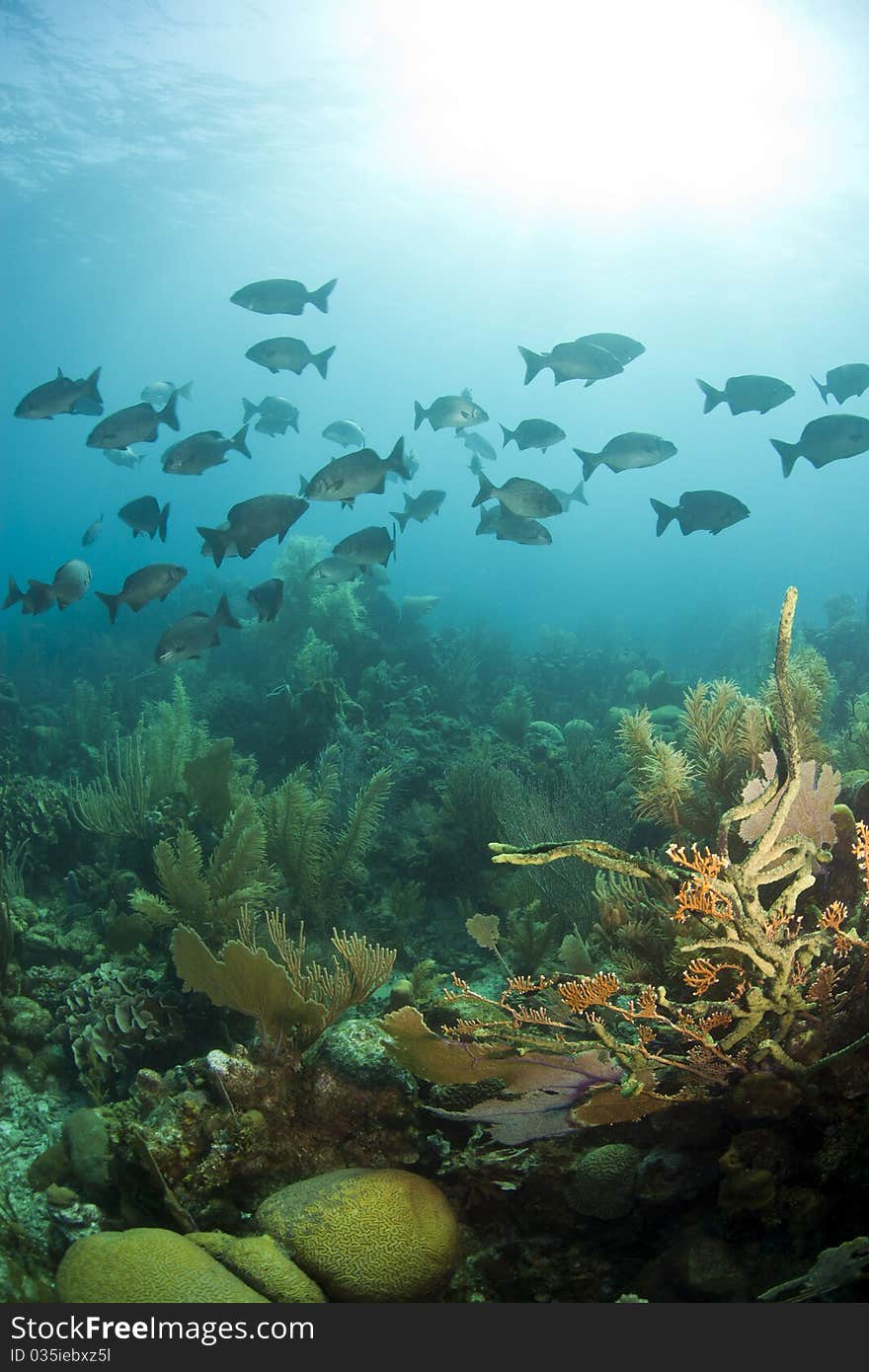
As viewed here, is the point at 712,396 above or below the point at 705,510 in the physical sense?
above

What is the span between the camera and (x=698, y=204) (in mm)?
28547

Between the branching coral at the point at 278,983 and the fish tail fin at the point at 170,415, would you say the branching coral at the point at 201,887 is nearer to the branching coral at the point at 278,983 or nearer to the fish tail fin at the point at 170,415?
the branching coral at the point at 278,983

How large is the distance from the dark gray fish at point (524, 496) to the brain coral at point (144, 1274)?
6.78 metres

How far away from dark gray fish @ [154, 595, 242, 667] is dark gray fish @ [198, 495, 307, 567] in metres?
0.59

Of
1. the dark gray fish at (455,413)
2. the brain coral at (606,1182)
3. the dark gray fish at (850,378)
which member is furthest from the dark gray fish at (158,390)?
the brain coral at (606,1182)

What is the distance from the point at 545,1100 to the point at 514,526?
6.96m

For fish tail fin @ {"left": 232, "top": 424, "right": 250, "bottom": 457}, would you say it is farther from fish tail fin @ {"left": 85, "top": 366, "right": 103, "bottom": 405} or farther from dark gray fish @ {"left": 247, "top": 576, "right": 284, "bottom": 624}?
dark gray fish @ {"left": 247, "top": 576, "right": 284, "bottom": 624}

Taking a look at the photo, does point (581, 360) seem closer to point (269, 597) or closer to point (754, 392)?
point (754, 392)

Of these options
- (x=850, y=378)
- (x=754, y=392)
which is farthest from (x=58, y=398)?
(x=850, y=378)

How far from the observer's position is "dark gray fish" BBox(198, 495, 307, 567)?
21.0ft

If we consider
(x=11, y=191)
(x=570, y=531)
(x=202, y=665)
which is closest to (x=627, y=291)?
(x=11, y=191)

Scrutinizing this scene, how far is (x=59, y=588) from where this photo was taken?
7.45m

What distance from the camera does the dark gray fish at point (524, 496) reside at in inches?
300

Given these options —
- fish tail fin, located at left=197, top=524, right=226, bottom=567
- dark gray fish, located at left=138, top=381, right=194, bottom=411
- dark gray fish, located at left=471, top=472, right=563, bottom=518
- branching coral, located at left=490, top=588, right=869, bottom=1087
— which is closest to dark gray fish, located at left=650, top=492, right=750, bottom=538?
dark gray fish, located at left=471, top=472, right=563, bottom=518
